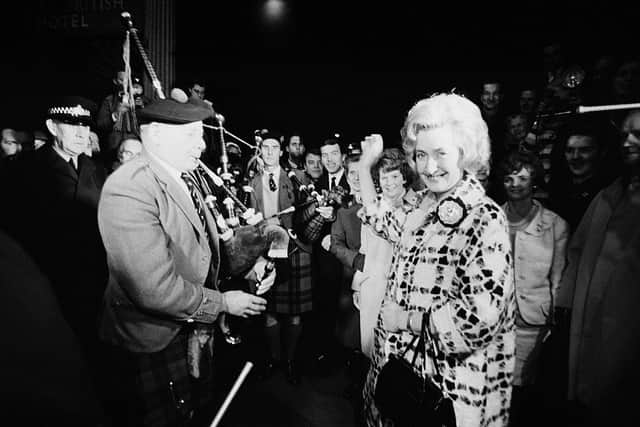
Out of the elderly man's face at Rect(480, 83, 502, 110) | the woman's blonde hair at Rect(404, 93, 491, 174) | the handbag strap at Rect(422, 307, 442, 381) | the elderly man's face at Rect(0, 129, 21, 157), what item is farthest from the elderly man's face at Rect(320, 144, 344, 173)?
the elderly man's face at Rect(0, 129, 21, 157)

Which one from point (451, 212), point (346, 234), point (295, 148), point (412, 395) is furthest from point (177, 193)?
point (295, 148)

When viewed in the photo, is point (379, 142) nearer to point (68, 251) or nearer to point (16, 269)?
point (16, 269)

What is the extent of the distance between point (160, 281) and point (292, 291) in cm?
243

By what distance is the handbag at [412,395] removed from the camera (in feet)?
4.31

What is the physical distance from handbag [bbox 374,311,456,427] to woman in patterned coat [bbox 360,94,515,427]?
1.1 inches

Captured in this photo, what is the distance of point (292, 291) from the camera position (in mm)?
3861

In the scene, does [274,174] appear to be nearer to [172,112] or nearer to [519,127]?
[172,112]

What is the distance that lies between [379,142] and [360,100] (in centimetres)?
607

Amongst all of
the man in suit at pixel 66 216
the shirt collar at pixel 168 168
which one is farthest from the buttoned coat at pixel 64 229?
the shirt collar at pixel 168 168

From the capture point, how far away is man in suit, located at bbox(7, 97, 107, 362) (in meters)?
2.59

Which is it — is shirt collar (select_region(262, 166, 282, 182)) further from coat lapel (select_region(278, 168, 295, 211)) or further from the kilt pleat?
the kilt pleat

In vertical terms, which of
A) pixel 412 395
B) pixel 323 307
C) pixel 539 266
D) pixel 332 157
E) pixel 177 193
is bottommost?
pixel 323 307

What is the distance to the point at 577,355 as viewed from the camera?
2215 millimetres

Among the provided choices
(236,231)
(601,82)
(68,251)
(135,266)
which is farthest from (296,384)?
(601,82)
